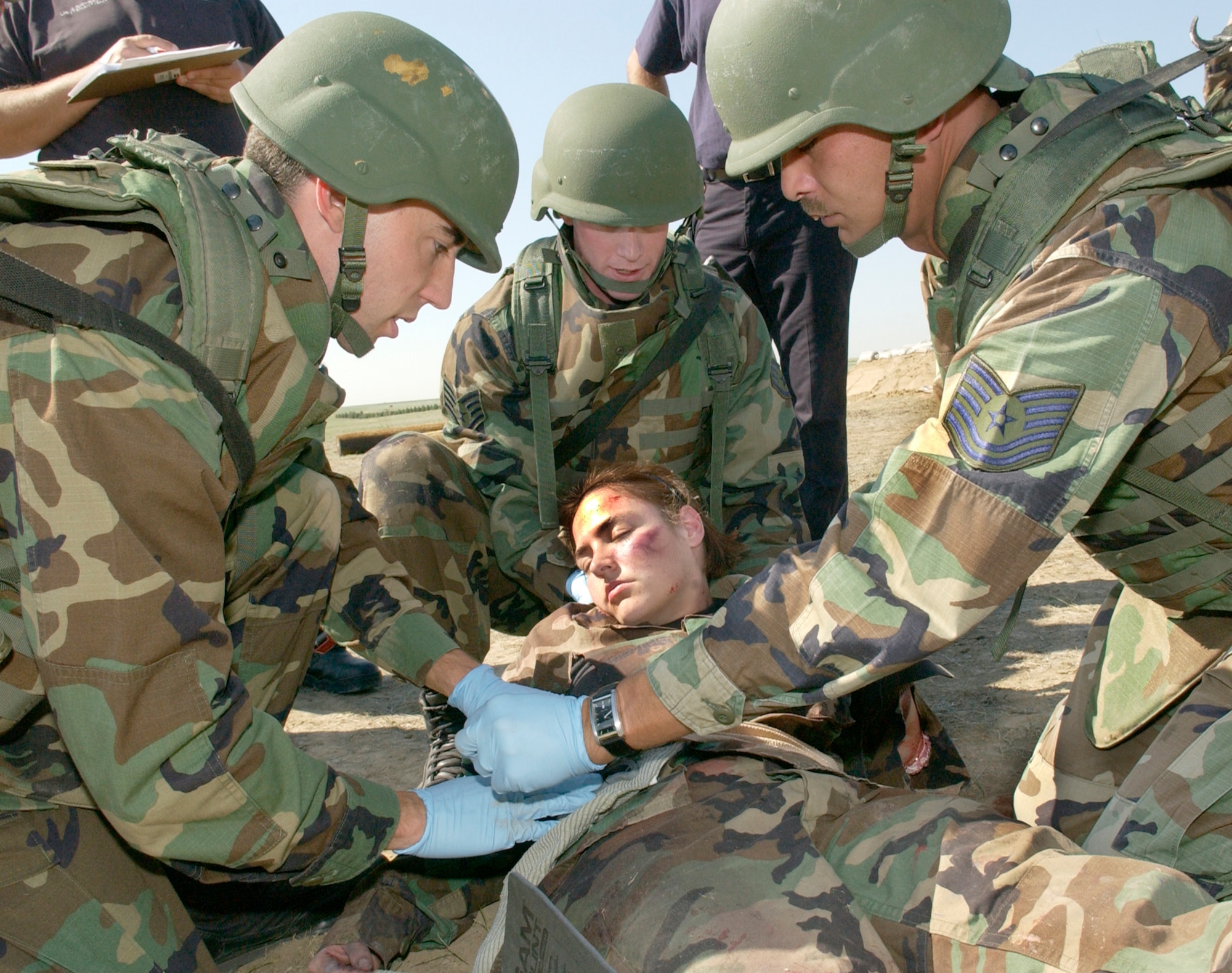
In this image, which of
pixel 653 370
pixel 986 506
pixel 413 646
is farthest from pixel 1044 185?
pixel 653 370

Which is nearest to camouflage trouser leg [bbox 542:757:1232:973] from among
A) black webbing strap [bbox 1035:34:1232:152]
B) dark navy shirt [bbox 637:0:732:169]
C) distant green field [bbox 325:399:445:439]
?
black webbing strap [bbox 1035:34:1232:152]

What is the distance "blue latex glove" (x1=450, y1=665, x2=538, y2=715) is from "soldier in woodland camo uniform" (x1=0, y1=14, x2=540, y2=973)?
1.80 ft

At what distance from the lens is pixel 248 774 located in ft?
6.48

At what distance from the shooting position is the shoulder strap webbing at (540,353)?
4039mm

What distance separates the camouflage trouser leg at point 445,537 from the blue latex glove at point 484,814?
1214 mm

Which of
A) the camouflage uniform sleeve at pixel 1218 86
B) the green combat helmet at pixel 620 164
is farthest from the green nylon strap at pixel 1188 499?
the green combat helmet at pixel 620 164

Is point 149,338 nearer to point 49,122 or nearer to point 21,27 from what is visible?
point 49,122

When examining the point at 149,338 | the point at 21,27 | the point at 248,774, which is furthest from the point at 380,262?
the point at 21,27

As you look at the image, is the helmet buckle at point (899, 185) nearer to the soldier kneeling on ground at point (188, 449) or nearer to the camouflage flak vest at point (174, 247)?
the soldier kneeling on ground at point (188, 449)

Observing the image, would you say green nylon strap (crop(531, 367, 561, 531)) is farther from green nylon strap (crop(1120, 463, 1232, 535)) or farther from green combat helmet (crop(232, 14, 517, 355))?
green nylon strap (crop(1120, 463, 1232, 535))

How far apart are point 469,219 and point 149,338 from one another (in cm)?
86

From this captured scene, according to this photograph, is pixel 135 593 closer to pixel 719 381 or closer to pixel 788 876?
pixel 788 876

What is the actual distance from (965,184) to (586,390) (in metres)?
2.08

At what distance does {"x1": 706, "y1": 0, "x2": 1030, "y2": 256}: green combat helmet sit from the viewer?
232 centimetres
